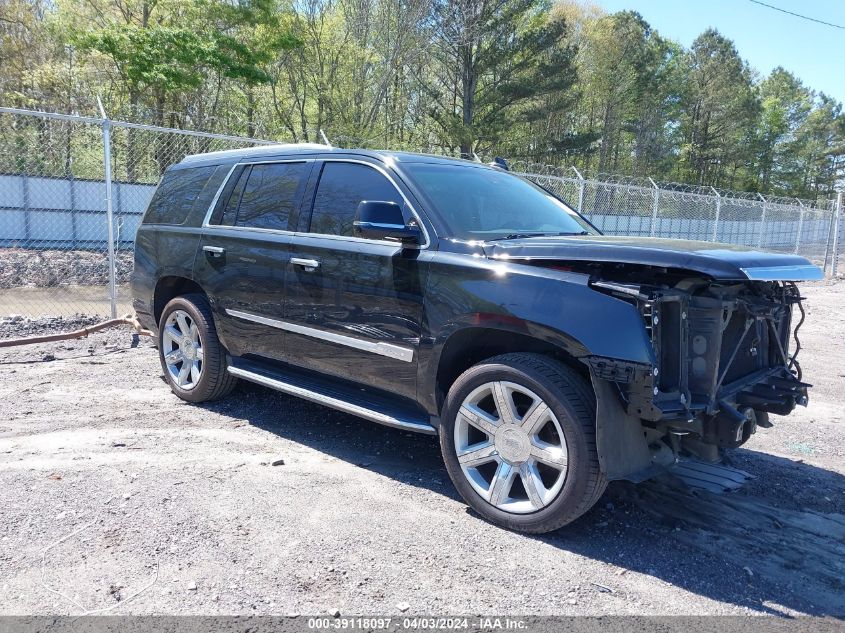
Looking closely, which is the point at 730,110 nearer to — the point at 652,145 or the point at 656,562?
the point at 652,145

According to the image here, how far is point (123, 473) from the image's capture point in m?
4.05

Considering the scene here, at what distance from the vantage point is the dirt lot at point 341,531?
9.37 feet

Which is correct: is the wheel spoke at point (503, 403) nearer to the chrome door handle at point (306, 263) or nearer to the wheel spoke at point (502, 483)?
the wheel spoke at point (502, 483)

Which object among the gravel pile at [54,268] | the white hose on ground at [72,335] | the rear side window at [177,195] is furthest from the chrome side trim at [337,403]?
the gravel pile at [54,268]

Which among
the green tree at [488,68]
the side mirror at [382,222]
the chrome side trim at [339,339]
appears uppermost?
the green tree at [488,68]

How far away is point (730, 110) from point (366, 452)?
55691 millimetres

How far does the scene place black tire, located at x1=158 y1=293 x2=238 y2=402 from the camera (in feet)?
17.0

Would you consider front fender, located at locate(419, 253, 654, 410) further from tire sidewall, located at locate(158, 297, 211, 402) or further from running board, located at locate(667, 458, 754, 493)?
tire sidewall, located at locate(158, 297, 211, 402)

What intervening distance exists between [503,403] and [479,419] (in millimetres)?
167

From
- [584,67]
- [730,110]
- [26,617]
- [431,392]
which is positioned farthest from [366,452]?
[730,110]

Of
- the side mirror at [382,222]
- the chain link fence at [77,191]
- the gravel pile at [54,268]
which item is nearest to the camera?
the side mirror at [382,222]

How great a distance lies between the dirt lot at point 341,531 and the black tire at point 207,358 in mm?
227

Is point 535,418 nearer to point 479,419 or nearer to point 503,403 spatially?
point 503,403

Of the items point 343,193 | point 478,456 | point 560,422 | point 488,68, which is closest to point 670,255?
point 560,422
